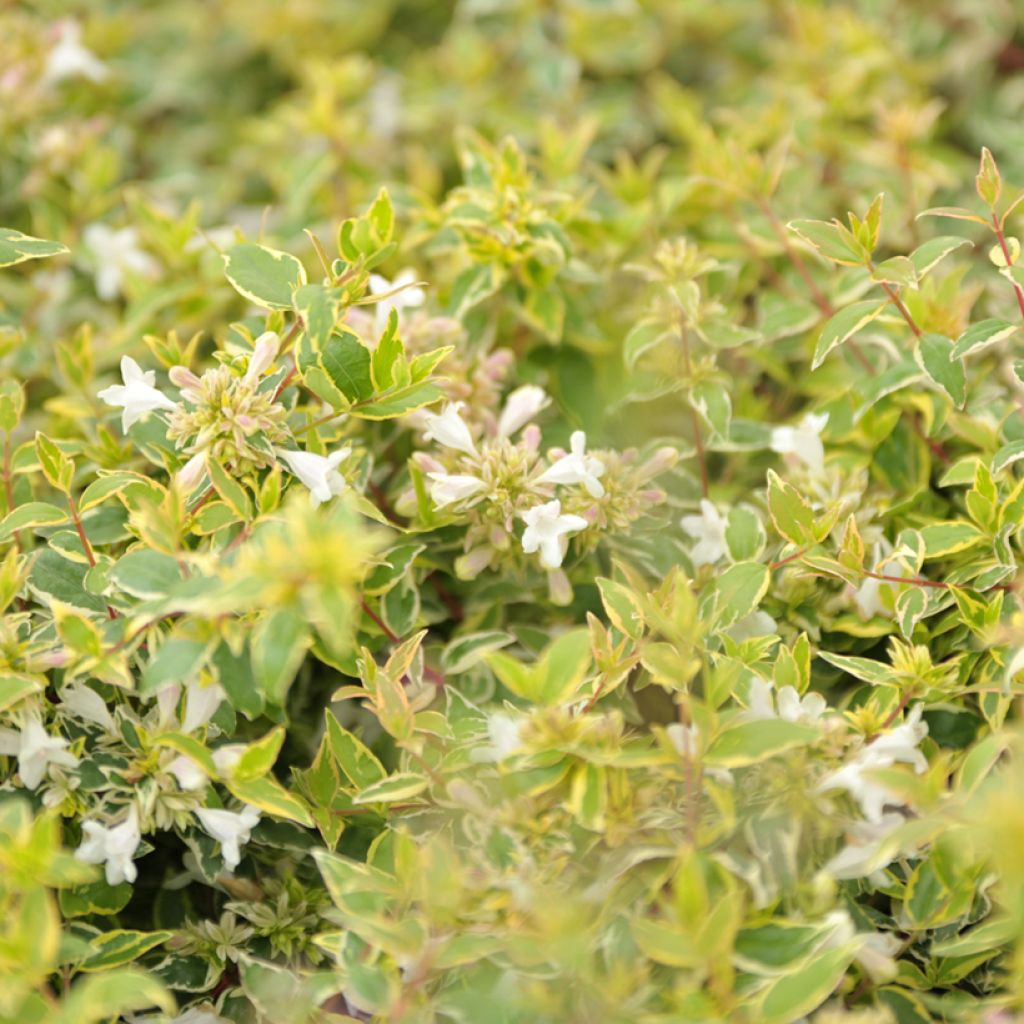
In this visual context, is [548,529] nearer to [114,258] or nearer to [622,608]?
[622,608]

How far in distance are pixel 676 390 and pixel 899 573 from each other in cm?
33

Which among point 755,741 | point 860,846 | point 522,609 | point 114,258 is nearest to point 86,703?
point 522,609

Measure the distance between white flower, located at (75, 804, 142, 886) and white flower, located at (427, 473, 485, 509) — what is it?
16.5 inches

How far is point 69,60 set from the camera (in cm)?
180

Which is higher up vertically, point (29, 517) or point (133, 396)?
point (133, 396)

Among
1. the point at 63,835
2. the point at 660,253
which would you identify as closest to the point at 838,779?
the point at 660,253

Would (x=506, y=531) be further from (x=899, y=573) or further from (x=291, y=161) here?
(x=291, y=161)

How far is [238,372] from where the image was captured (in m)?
1.06

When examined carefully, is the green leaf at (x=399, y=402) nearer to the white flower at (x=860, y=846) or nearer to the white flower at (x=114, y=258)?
the white flower at (x=860, y=846)

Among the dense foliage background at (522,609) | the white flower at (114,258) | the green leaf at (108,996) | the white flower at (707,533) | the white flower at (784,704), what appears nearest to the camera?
the green leaf at (108,996)

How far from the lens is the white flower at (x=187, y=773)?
1.00m

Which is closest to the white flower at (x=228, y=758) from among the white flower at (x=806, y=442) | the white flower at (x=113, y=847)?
the white flower at (x=113, y=847)

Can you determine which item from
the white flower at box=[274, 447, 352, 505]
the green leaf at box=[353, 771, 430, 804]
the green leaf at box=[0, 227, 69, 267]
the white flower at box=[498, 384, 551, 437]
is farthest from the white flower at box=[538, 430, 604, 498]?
the green leaf at box=[0, 227, 69, 267]

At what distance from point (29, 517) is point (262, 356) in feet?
0.93
